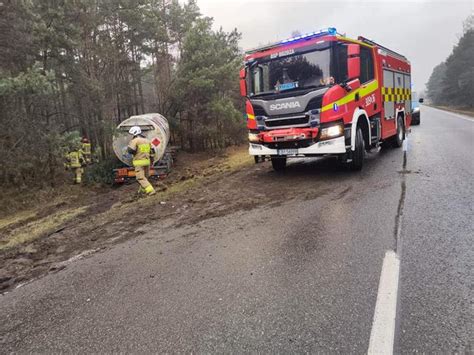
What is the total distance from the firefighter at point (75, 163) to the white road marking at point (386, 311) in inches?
520

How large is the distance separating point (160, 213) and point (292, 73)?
4.27m

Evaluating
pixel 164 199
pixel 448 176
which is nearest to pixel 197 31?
pixel 164 199

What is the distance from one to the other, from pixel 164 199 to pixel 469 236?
17.6ft

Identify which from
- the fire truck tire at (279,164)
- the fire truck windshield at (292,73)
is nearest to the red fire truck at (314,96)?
the fire truck windshield at (292,73)

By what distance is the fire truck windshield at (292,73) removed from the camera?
730 cm

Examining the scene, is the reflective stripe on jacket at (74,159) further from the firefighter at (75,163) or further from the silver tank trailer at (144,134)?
the silver tank trailer at (144,134)

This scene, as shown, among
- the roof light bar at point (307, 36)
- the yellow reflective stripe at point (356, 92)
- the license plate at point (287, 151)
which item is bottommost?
the license plate at point (287, 151)

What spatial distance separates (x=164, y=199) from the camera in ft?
23.7

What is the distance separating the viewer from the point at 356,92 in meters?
7.82

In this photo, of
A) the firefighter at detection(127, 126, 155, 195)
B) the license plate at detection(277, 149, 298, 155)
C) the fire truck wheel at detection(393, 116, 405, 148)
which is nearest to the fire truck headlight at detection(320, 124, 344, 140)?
the license plate at detection(277, 149, 298, 155)

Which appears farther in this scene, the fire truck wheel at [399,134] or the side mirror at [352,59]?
the fire truck wheel at [399,134]

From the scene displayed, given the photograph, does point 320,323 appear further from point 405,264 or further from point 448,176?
point 448,176

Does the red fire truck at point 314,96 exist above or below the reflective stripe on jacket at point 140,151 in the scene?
above

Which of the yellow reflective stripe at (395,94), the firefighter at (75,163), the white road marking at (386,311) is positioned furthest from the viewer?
the firefighter at (75,163)
